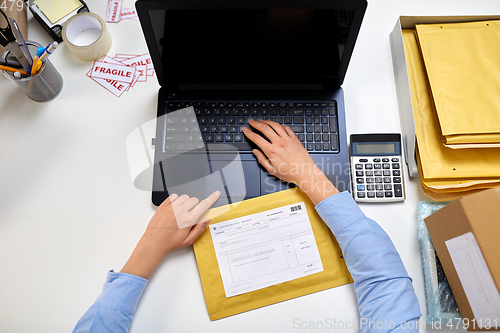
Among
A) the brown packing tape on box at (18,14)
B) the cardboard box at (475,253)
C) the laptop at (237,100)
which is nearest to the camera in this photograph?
the cardboard box at (475,253)

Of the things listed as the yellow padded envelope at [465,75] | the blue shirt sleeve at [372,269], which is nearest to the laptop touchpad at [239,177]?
the blue shirt sleeve at [372,269]

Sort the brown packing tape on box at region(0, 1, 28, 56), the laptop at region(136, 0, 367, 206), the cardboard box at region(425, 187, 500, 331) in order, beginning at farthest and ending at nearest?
the brown packing tape on box at region(0, 1, 28, 56) → the laptop at region(136, 0, 367, 206) → the cardboard box at region(425, 187, 500, 331)

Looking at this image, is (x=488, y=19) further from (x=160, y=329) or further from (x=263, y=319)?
(x=160, y=329)

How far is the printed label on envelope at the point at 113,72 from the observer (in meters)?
0.77

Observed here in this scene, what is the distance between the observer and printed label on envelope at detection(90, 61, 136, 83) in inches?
30.2

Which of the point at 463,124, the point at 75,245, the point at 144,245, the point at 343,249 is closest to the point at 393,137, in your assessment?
the point at 463,124

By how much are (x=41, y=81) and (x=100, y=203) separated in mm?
290

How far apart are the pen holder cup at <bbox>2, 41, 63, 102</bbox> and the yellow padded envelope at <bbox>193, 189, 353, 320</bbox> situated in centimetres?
45

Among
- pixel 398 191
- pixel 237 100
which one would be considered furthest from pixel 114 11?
pixel 398 191

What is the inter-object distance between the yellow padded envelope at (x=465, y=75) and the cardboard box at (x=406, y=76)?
0.05 feet

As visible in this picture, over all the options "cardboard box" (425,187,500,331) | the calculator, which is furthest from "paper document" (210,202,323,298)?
"cardboard box" (425,187,500,331)

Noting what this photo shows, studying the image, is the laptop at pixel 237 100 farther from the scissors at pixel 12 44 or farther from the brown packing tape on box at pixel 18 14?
the brown packing tape on box at pixel 18 14

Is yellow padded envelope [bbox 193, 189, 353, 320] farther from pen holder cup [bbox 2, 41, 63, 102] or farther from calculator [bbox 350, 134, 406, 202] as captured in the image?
pen holder cup [bbox 2, 41, 63, 102]

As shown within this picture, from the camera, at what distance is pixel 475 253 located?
52 centimetres
